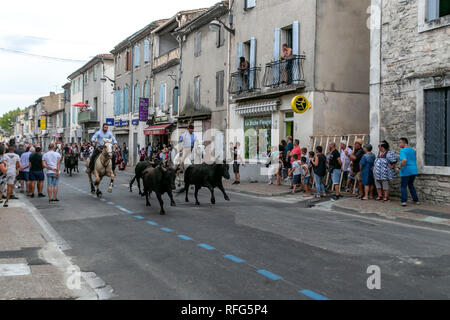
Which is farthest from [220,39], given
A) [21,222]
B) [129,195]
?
[21,222]

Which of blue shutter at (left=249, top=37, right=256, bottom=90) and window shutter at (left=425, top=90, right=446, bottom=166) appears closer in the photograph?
window shutter at (left=425, top=90, right=446, bottom=166)

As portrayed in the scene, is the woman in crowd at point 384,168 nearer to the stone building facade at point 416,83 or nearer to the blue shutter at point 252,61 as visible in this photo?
the stone building facade at point 416,83

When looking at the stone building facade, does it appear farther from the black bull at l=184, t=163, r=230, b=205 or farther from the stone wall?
the black bull at l=184, t=163, r=230, b=205

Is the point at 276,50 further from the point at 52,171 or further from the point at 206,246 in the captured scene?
the point at 206,246

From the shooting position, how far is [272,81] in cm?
1967

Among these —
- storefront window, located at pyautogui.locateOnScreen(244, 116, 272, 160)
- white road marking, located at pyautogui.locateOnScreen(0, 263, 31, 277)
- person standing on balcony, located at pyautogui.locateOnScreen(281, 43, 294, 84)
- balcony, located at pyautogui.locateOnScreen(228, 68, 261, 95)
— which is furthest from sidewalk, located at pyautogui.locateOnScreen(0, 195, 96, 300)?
balcony, located at pyautogui.locateOnScreen(228, 68, 261, 95)

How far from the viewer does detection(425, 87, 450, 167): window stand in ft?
40.4

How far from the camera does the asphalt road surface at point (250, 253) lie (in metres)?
5.04

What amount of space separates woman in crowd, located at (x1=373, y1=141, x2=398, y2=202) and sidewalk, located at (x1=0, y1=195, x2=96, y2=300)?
366 inches

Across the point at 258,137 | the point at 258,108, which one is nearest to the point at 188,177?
the point at 258,108

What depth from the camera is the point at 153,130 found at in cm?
3184

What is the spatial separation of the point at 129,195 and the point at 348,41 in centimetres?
1100

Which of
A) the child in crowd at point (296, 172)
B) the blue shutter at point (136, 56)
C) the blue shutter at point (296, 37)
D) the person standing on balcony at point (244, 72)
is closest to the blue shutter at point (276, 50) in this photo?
the blue shutter at point (296, 37)

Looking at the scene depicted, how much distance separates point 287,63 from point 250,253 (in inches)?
524
